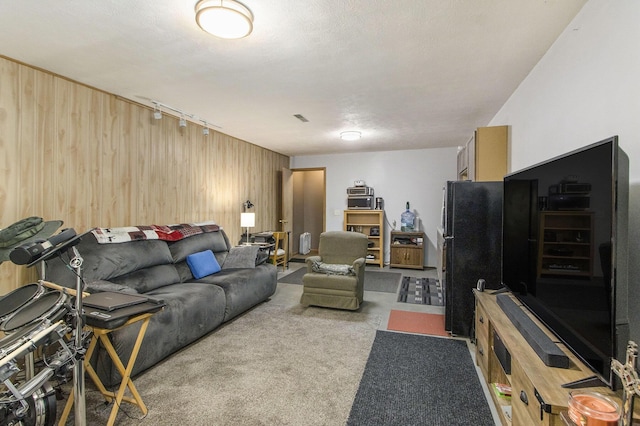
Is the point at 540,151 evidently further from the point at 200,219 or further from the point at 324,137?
the point at 200,219

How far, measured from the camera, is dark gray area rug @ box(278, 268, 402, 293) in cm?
482

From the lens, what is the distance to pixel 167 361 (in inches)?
101

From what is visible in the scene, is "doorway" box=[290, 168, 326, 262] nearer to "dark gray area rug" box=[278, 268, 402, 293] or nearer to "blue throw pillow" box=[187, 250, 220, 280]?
"dark gray area rug" box=[278, 268, 402, 293]

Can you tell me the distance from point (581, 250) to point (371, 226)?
5.53 m

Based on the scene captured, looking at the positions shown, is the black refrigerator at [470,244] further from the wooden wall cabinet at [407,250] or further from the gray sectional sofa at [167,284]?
the wooden wall cabinet at [407,250]

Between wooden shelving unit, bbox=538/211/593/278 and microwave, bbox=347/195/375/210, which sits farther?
microwave, bbox=347/195/375/210

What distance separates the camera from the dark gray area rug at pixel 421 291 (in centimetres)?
419

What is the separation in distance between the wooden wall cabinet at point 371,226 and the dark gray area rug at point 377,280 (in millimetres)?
596

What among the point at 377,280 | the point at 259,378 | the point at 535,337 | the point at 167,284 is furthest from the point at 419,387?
the point at 377,280

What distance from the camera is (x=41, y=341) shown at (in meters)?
1.28

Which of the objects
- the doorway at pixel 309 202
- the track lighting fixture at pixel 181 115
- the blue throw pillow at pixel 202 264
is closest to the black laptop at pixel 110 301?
the blue throw pillow at pixel 202 264

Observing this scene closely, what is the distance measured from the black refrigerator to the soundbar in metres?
0.81

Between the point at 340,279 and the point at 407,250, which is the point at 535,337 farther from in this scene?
the point at 407,250

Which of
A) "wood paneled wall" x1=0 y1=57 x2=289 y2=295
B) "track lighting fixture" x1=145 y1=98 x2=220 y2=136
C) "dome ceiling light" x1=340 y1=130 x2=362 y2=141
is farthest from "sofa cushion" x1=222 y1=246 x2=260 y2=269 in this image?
"dome ceiling light" x1=340 y1=130 x2=362 y2=141
